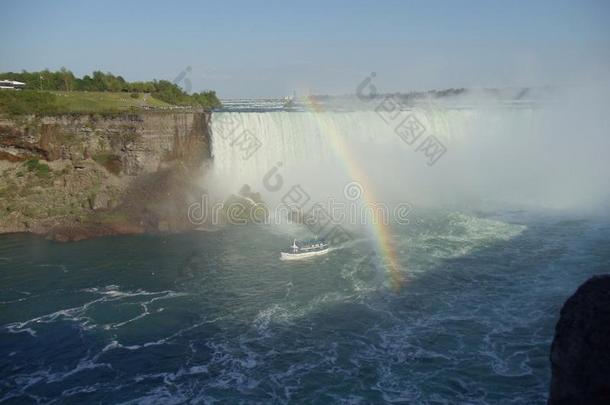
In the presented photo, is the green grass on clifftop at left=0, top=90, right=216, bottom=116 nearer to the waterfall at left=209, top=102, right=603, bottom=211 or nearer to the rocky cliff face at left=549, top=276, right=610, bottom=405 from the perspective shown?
the waterfall at left=209, top=102, right=603, bottom=211

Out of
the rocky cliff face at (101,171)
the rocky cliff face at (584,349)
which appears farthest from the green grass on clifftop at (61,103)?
the rocky cliff face at (584,349)

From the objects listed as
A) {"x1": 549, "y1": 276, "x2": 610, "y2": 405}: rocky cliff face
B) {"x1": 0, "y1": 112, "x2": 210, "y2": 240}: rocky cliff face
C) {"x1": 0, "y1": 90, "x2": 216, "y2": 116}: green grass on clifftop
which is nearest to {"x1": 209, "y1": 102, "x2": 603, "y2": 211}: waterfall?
{"x1": 0, "y1": 112, "x2": 210, "y2": 240}: rocky cliff face

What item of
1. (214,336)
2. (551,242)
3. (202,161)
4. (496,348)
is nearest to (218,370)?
(214,336)

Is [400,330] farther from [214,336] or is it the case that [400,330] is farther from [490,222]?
[490,222]

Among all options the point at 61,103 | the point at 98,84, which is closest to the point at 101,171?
the point at 61,103

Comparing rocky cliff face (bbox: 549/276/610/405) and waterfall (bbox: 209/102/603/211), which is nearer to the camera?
rocky cliff face (bbox: 549/276/610/405)

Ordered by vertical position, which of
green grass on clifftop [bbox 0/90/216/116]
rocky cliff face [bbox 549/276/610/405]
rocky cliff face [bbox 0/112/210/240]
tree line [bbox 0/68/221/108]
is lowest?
rocky cliff face [bbox 549/276/610/405]
